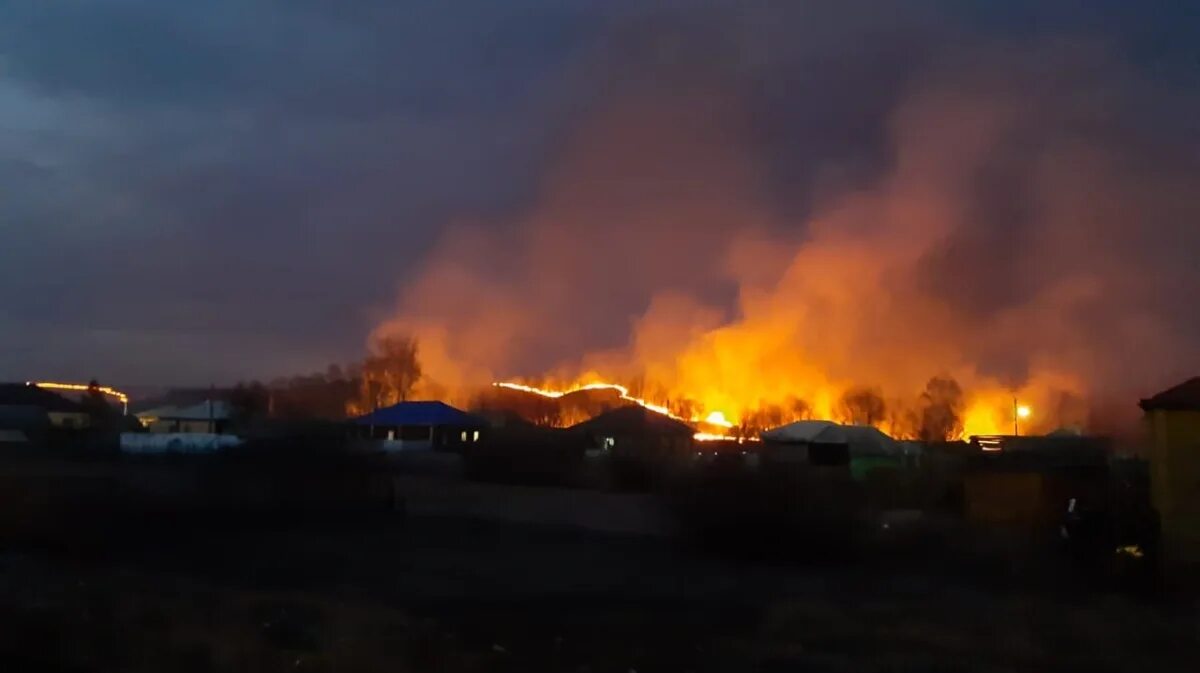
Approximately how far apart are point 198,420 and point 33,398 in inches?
1122

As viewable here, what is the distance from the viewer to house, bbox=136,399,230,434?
77.5 meters

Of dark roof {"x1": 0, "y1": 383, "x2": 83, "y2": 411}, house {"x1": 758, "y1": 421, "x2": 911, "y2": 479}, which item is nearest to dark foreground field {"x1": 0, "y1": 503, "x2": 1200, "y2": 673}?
house {"x1": 758, "y1": 421, "x2": 911, "y2": 479}

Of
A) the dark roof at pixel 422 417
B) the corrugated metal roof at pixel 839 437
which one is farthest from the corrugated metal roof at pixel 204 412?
the corrugated metal roof at pixel 839 437

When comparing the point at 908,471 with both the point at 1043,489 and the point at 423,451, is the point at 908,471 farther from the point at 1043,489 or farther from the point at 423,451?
the point at 423,451

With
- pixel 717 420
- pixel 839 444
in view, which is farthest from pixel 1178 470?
pixel 717 420

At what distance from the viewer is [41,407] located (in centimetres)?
9488

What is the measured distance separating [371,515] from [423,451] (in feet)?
60.7

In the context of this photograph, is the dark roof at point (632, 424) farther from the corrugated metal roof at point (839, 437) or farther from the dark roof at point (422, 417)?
the dark roof at point (422, 417)

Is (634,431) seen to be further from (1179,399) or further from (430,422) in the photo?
(1179,399)

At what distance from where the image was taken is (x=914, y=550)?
993 inches

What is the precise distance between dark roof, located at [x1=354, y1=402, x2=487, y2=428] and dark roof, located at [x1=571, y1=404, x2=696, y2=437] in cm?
886

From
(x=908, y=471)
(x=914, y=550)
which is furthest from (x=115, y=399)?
(x=914, y=550)

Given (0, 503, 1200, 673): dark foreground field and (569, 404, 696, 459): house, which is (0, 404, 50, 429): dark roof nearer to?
(569, 404, 696, 459): house

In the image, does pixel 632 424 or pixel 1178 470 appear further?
pixel 632 424
